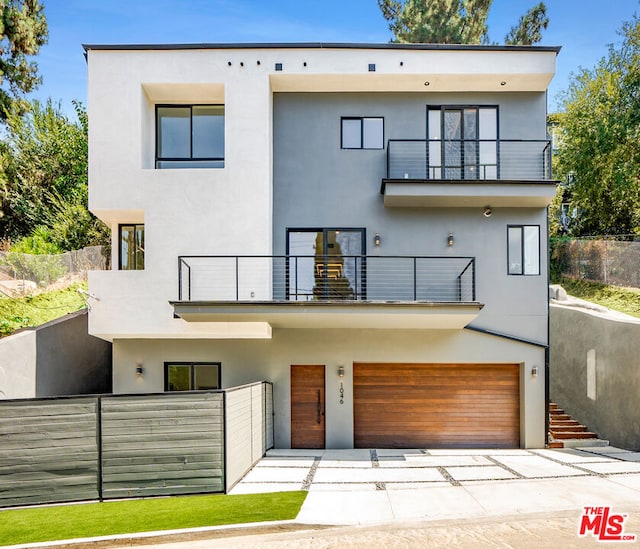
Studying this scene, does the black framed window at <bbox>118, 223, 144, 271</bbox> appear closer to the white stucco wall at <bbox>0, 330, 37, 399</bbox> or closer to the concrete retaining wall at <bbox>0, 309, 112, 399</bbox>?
the concrete retaining wall at <bbox>0, 309, 112, 399</bbox>

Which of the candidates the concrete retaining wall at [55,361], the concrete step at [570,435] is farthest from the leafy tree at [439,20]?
the concrete retaining wall at [55,361]

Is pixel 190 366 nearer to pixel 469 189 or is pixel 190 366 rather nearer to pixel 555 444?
pixel 469 189

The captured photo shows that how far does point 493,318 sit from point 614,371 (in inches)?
119

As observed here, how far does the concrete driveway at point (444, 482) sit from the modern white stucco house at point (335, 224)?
1.45 meters

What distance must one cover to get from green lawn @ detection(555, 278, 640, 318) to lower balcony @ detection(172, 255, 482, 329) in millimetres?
7873

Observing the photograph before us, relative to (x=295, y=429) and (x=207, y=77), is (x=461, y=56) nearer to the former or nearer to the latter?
(x=207, y=77)

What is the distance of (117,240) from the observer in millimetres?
13602

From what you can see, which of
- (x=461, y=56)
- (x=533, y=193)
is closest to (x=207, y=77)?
(x=461, y=56)

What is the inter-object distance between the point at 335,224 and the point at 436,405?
5.26m

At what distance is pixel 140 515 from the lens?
738cm

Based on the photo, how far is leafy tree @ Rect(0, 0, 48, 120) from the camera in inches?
659

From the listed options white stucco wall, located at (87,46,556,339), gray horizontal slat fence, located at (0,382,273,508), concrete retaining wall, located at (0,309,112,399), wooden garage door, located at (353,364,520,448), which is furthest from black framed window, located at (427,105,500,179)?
concrete retaining wall, located at (0,309,112,399)

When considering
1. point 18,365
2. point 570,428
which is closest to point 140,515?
point 18,365

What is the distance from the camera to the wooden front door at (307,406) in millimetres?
13344
